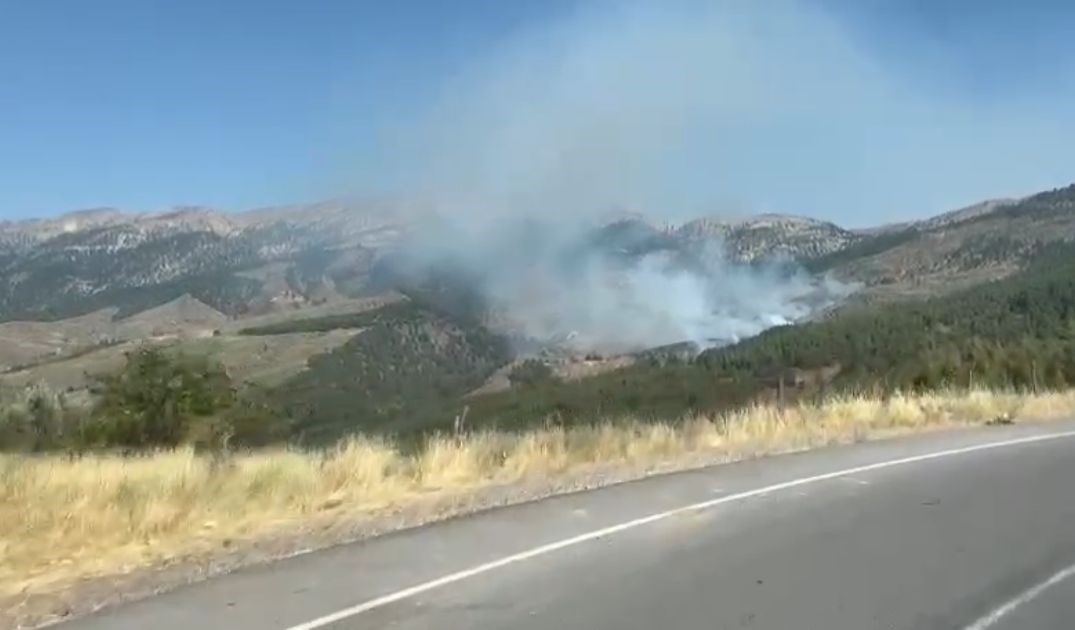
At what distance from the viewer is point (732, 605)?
733 centimetres

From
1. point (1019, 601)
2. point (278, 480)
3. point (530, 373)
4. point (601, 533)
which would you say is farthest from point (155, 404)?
point (530, 373)

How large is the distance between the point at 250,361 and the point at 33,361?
31.8 metres

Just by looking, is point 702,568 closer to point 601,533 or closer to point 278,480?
point 601,533

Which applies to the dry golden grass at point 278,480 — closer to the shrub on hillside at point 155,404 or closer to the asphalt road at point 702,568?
the asphalt road at point 702,568

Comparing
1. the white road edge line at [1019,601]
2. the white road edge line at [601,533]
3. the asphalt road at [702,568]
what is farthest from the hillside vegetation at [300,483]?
the white road edge line at [1019,601]

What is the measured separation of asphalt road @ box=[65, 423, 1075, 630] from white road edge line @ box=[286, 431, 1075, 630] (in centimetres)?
3

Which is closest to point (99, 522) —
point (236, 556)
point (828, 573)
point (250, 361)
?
point (236, 556)

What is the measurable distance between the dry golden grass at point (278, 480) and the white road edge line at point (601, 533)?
203 centimetres

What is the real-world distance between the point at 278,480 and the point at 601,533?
3984mm

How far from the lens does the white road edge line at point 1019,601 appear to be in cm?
697

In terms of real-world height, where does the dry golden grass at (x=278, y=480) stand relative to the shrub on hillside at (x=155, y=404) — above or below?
below

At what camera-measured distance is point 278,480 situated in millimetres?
12312

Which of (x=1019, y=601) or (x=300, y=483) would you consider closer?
(x=1019, y=601)

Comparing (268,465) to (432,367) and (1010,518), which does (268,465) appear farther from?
(432,367)
